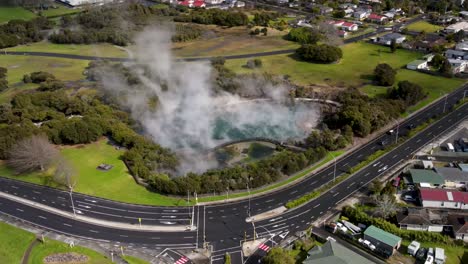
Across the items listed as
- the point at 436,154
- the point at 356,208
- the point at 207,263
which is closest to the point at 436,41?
the point at 436,154

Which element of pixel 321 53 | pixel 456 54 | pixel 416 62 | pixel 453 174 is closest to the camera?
pixel 453 174

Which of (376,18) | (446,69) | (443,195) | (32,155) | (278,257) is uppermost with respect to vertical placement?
(376,18)

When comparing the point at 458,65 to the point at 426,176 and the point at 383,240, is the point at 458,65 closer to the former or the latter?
the point at 426,176

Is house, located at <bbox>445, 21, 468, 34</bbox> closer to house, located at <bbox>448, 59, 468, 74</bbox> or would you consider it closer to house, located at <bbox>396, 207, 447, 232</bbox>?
house, located at <bbox>448, 59, 468, 74</bbox>

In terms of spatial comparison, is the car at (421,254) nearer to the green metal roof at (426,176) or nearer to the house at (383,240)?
the house at (383,240)

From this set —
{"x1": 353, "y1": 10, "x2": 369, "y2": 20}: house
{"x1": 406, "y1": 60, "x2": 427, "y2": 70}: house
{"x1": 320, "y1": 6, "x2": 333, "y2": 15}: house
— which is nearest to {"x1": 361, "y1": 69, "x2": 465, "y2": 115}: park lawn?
{"x1": 406, "y1": 60, "x2": 427, "y2": 70}: house

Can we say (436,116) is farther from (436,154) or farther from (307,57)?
(307,57)

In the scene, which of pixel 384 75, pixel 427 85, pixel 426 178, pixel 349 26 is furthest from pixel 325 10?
pixel 426 178
